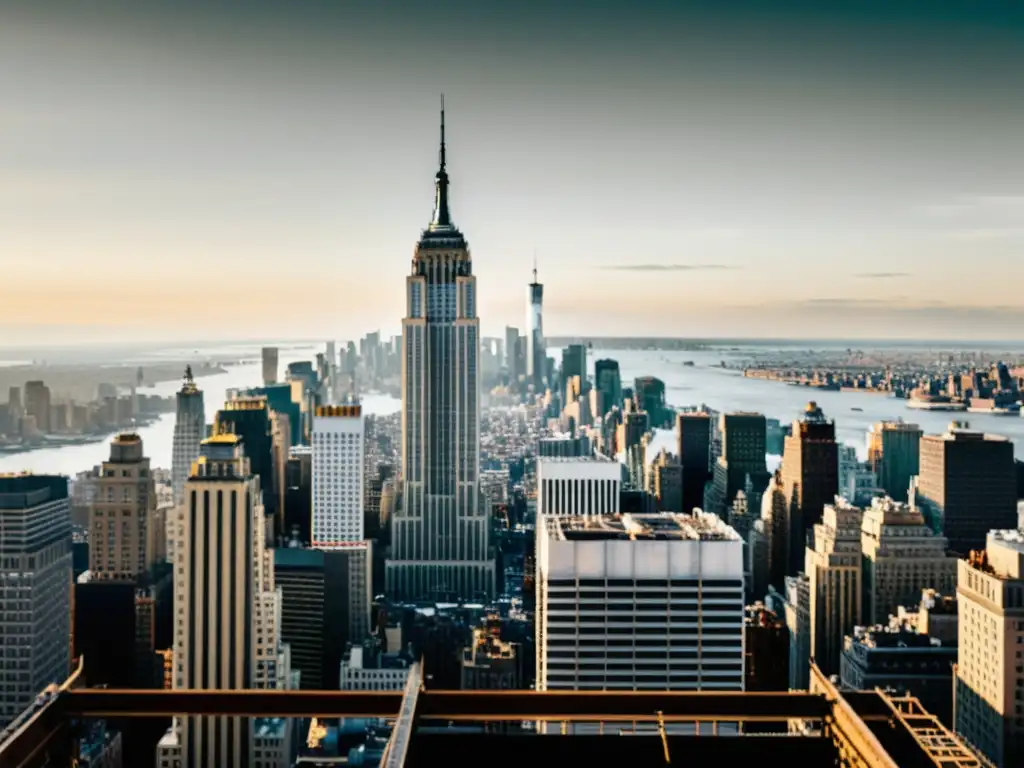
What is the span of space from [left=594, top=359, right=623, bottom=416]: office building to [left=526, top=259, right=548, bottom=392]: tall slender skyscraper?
1.30 metres

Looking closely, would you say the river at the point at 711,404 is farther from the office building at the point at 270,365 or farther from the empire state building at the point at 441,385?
the empire state building at the point at 441,385

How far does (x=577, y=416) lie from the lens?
23125 mm

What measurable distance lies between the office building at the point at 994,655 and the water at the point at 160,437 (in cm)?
617

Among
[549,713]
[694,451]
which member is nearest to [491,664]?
[549,713]

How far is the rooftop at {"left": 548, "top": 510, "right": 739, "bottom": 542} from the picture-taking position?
704cm

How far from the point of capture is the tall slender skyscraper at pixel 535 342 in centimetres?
1417

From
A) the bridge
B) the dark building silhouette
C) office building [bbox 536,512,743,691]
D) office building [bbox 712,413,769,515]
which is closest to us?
the bridge

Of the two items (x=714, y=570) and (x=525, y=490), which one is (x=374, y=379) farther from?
(x=714, y=570)

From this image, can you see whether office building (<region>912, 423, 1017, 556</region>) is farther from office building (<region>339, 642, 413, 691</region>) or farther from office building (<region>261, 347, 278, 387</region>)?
office building (<region>261, 347, 278, 387</region>)

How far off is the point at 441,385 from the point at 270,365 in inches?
352

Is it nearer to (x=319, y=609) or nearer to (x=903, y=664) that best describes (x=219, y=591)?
(x=319, y=609)

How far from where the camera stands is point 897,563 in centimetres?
1063

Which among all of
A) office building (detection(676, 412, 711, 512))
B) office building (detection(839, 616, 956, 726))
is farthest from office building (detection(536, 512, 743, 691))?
office building (detection(676, 412, 711, 512))

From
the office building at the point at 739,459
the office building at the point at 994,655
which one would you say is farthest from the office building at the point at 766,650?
the office building at the point at 739,459
